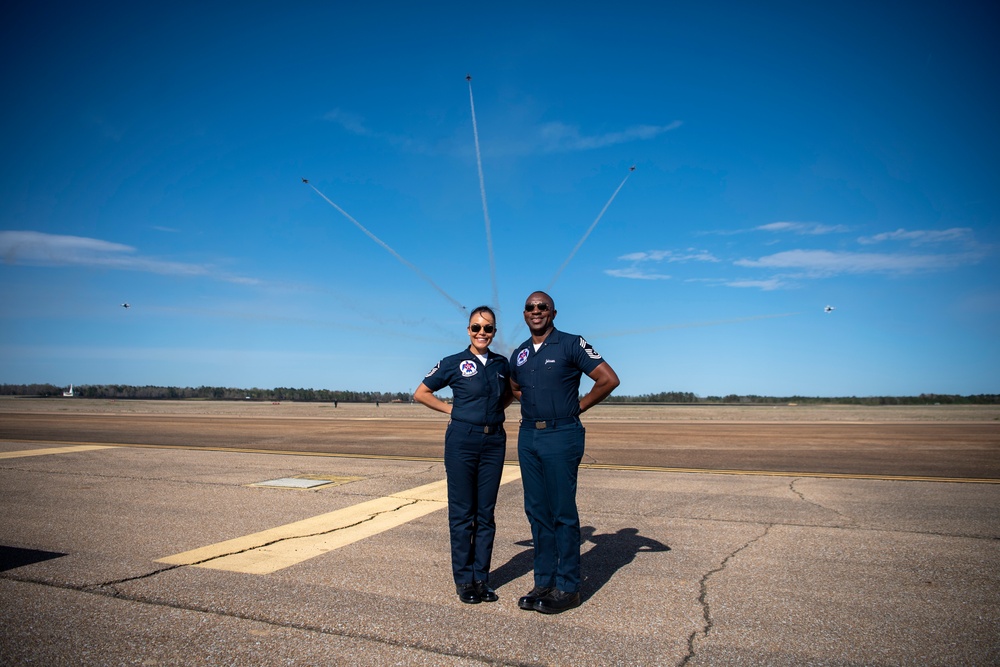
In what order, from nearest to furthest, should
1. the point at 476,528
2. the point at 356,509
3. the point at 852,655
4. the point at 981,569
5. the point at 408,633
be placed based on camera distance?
the point at 852,655 < the point at 408,633 < the point at 476,528 < the point at 981,569 < the point at 356,509

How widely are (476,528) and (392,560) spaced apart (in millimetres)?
1264

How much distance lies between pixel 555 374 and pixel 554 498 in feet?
2.81

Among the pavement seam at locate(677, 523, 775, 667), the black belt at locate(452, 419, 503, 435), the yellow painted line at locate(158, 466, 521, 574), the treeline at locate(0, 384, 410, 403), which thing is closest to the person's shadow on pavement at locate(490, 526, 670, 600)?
the pavement seam at locate(677, 523, 775, 667)

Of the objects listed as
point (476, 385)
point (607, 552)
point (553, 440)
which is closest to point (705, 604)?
point (607, 552)

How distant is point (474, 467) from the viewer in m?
4.49

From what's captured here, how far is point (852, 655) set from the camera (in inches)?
138

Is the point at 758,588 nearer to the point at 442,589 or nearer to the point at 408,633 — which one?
the point at 442,589

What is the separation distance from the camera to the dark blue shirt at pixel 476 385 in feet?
14.8

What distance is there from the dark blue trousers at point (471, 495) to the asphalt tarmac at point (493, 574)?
0.30 metres

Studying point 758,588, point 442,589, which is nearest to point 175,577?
point 442,589

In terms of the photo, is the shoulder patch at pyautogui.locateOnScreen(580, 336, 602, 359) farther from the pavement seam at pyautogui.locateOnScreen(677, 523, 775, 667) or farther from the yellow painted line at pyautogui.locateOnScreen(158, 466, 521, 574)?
the yellow painted line at pyautogui.locateOnScreen(158, 466, 521, 574)

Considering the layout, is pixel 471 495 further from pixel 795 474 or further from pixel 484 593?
pixel 795 474

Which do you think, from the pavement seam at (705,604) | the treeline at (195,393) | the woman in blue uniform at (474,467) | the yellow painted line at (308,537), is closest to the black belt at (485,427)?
the woman in blue uniform at (474,467)

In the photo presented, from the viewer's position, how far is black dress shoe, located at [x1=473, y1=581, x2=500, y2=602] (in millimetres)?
4379
